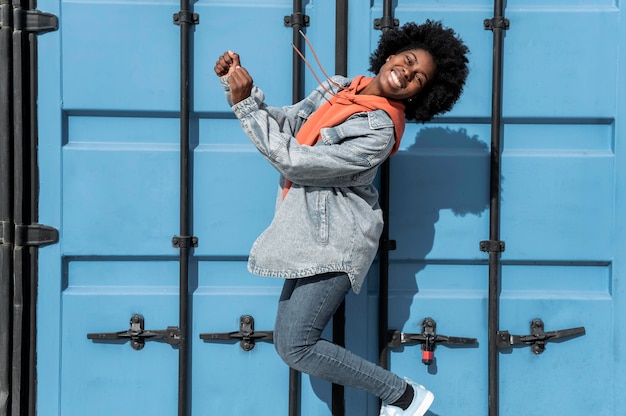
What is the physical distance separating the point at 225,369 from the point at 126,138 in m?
0.91

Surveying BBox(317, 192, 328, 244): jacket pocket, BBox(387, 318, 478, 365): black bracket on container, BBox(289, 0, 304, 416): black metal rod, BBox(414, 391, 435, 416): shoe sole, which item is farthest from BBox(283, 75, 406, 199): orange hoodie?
BBox(414, 391, 435, 416): shoe sole

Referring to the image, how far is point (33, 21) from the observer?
2.09 m

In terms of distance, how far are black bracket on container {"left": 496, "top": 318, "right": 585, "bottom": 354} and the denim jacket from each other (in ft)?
2.11

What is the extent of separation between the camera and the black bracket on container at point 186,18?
6.79ft

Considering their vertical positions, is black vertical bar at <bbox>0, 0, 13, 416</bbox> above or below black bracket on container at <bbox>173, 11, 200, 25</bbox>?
below

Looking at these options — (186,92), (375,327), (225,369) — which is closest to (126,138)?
(186,92)

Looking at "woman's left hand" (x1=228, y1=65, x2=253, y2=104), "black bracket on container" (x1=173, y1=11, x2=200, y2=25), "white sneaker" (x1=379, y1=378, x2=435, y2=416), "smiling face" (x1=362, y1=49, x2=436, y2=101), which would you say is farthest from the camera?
"black bracket on container" (x1=173, y1=11, x2=200, y2=25)

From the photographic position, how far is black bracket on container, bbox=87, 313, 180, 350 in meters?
2.14

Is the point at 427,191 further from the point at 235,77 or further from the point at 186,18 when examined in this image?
the point at 186,18

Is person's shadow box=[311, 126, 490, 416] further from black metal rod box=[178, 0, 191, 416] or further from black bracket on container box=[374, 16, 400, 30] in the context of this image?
black metal rod box=[178, 0, 191, 416]

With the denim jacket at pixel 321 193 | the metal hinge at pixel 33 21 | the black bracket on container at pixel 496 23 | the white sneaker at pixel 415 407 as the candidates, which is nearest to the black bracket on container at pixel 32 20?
the metal hinge at pixel 33 21

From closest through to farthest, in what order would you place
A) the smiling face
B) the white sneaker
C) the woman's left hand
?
the woman's left hand → the smiling face → the white sneaker

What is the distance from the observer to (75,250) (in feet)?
7.04

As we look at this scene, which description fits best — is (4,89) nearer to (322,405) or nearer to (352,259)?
(352,259)
